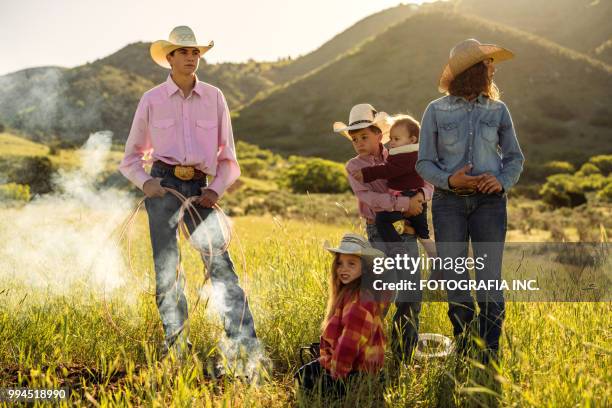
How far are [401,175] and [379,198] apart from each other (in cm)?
25

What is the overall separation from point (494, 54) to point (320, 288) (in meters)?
2.08

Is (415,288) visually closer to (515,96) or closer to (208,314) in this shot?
(208,314)

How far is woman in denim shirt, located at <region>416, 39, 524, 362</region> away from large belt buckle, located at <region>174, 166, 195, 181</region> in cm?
149

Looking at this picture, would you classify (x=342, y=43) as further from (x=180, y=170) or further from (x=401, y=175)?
(x=180, y=170)

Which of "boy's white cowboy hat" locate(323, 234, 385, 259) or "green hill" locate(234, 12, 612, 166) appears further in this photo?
"green hill" locate(234, 12, 612, 166)

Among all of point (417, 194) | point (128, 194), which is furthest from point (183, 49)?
point (128, 194)

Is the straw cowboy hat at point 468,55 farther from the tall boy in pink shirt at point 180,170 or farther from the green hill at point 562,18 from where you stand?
the green hill at point 562,18

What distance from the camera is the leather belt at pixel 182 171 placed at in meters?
4.23

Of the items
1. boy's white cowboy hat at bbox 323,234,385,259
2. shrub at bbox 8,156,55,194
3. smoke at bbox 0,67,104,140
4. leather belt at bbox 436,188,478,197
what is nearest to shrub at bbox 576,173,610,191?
shrub at bbox 8,156,55,194

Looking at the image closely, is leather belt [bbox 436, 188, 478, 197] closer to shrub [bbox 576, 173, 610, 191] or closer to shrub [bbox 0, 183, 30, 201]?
shrub [bbox 0, 183, 30, 201]

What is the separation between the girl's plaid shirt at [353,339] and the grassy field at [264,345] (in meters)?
0.16

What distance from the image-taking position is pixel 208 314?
4.79 m

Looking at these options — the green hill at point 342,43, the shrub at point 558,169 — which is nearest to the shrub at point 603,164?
the shrub at point 558,169

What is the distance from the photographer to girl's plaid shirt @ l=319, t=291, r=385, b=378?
3.57 m
